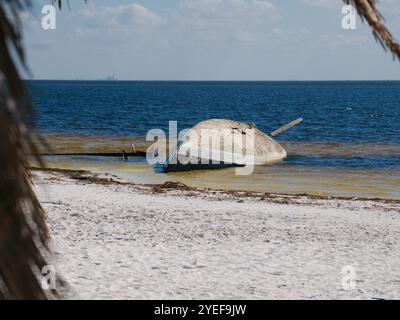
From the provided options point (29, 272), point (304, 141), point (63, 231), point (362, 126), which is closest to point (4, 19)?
point (29, 272)

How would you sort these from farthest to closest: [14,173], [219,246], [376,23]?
[219,246] → [376,23] → [14,173]

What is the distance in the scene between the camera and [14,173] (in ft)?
5.48

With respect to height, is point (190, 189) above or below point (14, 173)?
below

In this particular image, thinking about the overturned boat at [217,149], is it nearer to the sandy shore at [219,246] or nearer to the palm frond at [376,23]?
the sandy shore at [219,246]

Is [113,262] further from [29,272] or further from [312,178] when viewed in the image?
[312,178]

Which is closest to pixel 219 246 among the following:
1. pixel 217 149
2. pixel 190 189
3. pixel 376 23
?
pixel 190 189

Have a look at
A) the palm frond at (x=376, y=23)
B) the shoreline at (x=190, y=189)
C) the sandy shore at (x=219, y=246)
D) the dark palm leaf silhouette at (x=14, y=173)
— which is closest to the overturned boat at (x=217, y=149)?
the shoreline at (x=190, y=189)

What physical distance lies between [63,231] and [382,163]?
23.8 meters

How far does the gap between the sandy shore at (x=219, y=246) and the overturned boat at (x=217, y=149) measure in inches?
311

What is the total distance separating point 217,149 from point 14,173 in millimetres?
27058

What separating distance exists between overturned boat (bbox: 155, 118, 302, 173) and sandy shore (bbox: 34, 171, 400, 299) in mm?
7910

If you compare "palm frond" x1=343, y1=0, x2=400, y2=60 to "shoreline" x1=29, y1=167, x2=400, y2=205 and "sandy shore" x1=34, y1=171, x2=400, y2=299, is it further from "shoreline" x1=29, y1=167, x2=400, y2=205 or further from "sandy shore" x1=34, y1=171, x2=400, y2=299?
"shoreline" x1=29, y1=167, x2=400, y2=205

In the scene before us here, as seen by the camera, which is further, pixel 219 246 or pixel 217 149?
pixel 217 149

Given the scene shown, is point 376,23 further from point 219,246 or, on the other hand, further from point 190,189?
point 190,189
